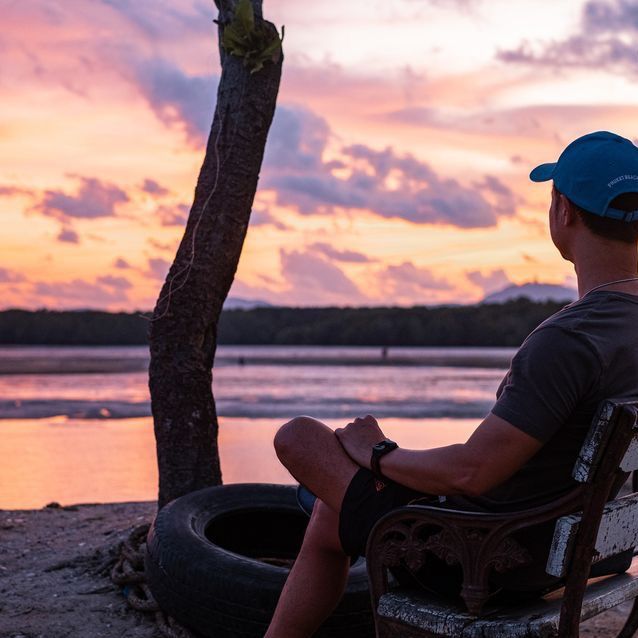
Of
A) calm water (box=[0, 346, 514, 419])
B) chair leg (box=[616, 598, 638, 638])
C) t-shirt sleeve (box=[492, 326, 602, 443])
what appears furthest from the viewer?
calm water (box=[0, 346, 514, 419])

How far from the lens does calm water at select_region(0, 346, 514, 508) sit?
30.9 ft

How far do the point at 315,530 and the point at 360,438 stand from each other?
37 cm

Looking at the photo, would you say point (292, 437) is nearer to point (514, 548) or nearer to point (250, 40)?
point (514, 548)

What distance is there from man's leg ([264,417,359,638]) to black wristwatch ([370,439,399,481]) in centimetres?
10

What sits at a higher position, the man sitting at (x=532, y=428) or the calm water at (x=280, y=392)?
the man sitting at (x=532, y=428)

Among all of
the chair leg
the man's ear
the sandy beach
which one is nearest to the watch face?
the man's ear

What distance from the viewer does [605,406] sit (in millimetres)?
2523

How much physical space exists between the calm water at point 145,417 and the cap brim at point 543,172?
6455 millimetres

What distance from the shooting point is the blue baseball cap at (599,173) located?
2.68 m

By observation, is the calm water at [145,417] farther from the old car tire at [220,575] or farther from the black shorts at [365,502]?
the black shorts at [365,502]

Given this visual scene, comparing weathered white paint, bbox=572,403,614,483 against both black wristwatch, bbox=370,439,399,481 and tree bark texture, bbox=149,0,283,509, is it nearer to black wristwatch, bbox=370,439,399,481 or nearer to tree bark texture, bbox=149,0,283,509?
black wristwatch, bbox=370,439,399,481

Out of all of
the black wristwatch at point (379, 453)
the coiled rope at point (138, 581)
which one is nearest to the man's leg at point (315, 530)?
the black wristwatch at point (379, 453)

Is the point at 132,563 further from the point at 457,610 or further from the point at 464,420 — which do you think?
the point at 464,420

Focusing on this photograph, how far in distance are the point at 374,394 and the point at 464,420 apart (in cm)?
525
